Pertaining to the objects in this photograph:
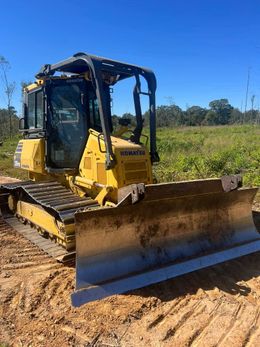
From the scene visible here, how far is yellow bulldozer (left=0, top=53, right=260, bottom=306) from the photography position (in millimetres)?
4219

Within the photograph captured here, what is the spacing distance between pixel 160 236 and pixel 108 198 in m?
0.99

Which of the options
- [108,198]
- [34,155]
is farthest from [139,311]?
[34,155]

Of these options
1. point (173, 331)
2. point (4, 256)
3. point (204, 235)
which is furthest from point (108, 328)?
point (4, 256)

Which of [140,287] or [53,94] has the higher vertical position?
[53,94]

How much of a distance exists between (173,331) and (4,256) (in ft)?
10.0

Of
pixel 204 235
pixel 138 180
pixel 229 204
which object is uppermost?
pixel 138 180

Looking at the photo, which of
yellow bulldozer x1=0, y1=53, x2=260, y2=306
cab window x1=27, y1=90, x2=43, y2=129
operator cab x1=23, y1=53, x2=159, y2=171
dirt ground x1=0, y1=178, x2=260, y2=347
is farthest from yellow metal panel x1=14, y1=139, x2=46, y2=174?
dirt ground x1=0, y1=178, x2=260, y2=347

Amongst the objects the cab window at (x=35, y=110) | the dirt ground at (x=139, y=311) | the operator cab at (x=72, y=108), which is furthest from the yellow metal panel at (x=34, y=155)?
the dirt ground at (x=139, y=311)

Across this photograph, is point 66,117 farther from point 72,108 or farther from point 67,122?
point 72,108

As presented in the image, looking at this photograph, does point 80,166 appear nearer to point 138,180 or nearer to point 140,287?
point 138,180

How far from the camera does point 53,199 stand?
535cm

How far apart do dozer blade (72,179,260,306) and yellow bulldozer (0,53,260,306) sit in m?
0.01

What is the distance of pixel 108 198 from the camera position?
5258mm

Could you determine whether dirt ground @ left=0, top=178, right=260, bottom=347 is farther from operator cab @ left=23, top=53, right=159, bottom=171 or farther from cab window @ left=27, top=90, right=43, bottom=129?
cab window @ left=27, top=90, right=43, bottom=129
